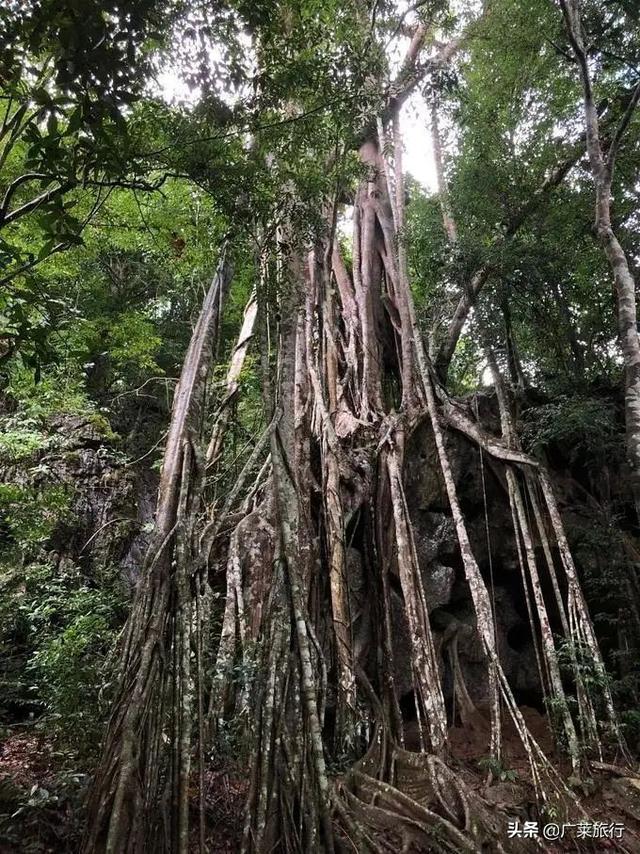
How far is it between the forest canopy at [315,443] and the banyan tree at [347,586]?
2cm

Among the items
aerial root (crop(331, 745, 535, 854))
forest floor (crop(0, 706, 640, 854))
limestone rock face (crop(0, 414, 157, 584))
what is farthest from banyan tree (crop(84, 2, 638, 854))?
limestone rock face (crop(0, 414, 157, 584))

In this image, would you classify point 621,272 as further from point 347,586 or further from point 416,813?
point 416,813

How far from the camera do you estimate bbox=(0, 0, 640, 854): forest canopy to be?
7.92 ft

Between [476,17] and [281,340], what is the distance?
7.02m

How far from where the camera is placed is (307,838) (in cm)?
229

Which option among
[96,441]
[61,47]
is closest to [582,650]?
[61,47]

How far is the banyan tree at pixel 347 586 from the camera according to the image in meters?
2.41

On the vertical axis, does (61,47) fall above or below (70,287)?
below

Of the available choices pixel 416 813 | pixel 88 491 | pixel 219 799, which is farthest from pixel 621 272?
pixel 88 491

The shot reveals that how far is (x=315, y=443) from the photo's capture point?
17.3ft

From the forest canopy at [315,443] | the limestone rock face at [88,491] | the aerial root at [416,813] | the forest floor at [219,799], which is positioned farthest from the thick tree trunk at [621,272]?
the limestone rock face at [88,491]

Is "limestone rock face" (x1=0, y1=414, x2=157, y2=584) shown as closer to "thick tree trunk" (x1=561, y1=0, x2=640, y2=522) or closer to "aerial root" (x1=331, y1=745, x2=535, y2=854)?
"aerial root" (x1=331, y1=745, x2=535, y2=854)

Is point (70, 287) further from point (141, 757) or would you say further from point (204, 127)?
point (141, 757)

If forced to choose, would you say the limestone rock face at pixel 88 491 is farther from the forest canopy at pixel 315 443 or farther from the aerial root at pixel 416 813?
the aerial root at pixel 416 813
